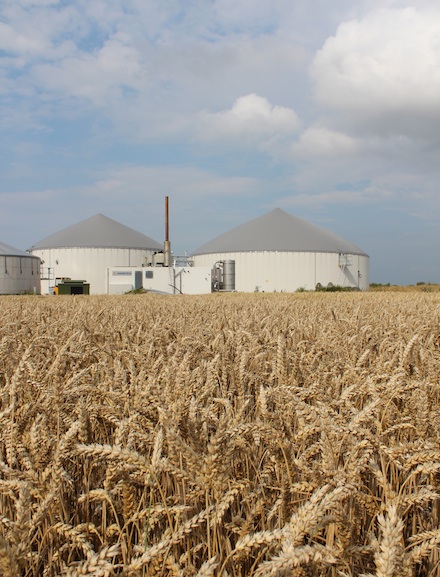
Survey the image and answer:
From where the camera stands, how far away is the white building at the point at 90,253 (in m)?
62.2

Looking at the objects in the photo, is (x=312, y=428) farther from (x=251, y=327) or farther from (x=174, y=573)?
(x=251, y=327)

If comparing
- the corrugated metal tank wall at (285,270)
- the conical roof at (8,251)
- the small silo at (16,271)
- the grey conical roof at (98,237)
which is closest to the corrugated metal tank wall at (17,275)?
the small silo at (16,271)

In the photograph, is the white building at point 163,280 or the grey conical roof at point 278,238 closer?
the white building at point 163,280

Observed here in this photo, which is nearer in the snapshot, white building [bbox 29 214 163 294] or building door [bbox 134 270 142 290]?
building door [bbox 134 270 142 290]

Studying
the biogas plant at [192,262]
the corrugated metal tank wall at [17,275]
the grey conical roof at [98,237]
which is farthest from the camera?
the grey conical roof at [98,237]

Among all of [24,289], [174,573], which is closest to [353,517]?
[174,573]

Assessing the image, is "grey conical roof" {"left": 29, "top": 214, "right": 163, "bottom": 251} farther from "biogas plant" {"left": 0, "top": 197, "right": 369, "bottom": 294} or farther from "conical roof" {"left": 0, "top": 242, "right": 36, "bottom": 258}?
"conical roof" {"left": 0, "top": 242, "right": 36, "bottom": 258}

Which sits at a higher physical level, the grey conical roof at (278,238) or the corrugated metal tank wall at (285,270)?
the grey conical roof at (278,238)

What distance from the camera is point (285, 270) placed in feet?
188

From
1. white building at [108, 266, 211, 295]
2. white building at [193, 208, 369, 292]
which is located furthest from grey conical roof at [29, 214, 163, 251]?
white building at [108, 266, 211, 295]

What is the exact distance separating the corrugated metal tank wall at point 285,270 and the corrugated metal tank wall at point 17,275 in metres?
20.0

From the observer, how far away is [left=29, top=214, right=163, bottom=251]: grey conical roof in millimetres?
63844

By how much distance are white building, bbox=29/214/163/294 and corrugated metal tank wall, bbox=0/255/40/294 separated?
22.0 feet

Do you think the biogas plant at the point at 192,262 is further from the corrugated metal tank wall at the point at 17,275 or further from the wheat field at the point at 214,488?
the wheat field at the point at 214,488
